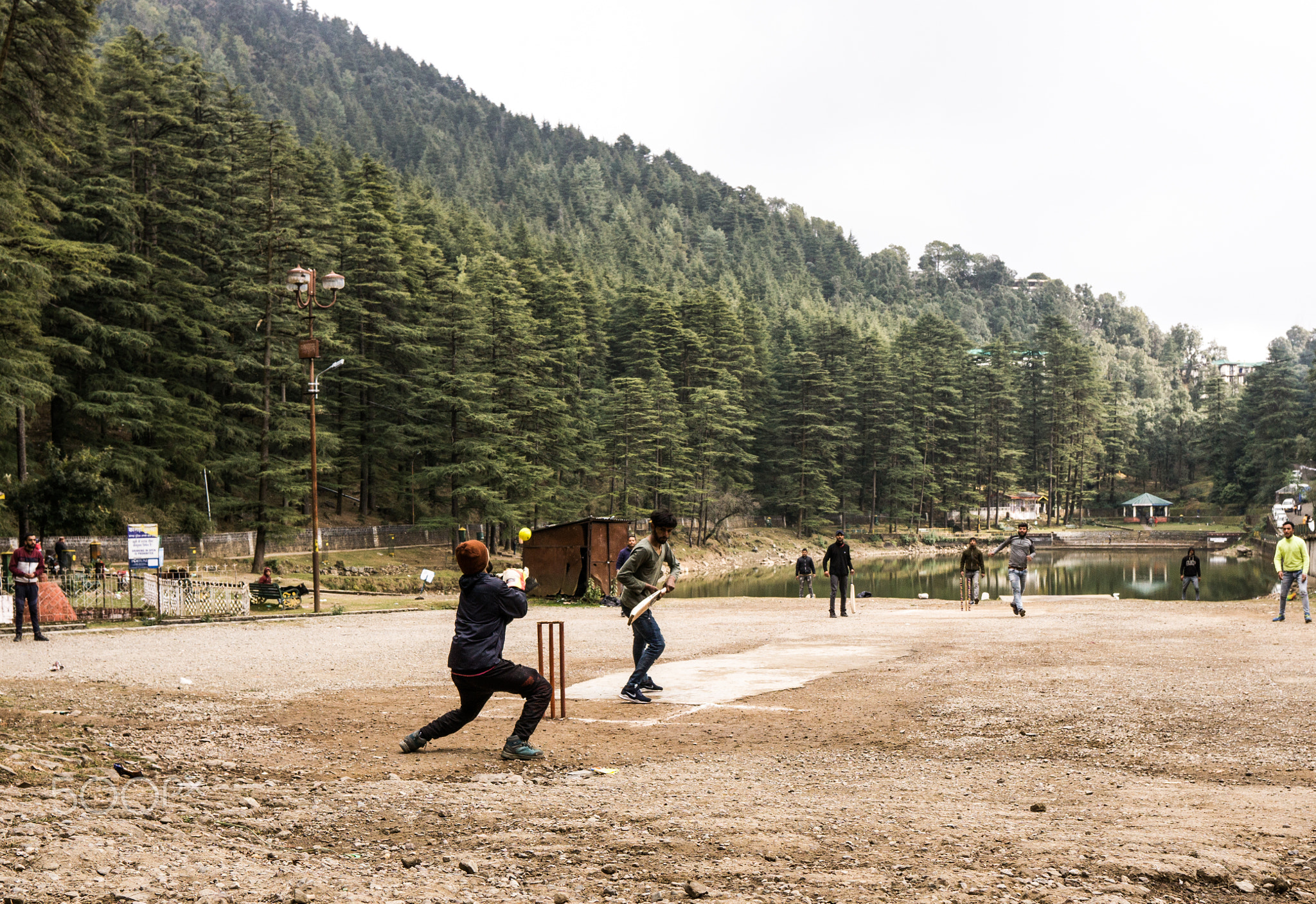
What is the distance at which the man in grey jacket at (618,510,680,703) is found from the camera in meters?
10.2

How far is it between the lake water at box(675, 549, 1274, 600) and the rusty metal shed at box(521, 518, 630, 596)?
503 inches

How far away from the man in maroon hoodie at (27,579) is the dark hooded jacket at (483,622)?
11878 millimetres

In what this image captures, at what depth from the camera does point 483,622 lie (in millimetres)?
7453

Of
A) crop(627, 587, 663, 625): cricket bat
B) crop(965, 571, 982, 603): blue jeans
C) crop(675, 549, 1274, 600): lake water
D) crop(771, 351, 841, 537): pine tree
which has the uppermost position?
crop(771, 351, 841, 537): pine tree

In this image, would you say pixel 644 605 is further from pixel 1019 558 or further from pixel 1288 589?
pixel 1019 558

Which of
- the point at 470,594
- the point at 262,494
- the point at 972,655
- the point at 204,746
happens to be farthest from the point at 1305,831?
the point at 262,494

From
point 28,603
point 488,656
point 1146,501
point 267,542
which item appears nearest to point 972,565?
point 28,603

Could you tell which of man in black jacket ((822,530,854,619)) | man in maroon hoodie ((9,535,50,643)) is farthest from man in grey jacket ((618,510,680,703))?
man in black jacket ((822,530,854,619))

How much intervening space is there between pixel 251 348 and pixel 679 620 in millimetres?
29983

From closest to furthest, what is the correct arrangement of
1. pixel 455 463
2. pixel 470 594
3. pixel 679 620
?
pixel 470 594
pixel 679 620
pixel 455 463

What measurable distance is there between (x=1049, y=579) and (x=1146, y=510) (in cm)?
6813

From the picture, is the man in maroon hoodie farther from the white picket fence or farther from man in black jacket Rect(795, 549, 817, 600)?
man in black jacket Rect(795, 549, 817, 600)

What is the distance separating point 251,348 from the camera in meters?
44.0

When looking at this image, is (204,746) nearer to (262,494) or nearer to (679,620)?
(679,620)
